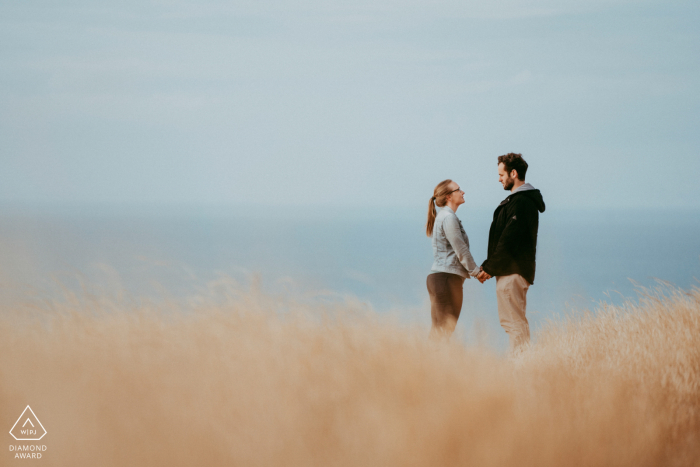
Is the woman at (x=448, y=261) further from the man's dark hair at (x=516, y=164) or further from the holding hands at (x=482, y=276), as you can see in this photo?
the man's dark hair at (x=516, y=164)

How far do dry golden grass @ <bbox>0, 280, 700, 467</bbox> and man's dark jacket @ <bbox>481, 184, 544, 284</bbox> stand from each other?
1091 mm

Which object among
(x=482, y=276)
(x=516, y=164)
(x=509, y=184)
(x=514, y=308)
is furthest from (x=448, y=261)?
(x=516, y=164)

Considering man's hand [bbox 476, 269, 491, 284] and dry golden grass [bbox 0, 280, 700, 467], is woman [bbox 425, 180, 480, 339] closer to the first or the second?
man's hand [bbox 476, 269, 491, 284]

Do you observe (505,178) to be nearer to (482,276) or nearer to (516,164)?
A: (516,164)

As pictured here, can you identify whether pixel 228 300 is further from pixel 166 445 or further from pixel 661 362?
pixel 661 362

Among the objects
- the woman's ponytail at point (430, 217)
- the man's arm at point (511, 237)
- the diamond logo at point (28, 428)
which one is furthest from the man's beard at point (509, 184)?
the diamond logo at point (28, 428)

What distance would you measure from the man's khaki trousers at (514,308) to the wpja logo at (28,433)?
12.6 feet

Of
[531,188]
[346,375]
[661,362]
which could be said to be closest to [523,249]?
[531,188]

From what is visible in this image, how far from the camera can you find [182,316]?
402 cm

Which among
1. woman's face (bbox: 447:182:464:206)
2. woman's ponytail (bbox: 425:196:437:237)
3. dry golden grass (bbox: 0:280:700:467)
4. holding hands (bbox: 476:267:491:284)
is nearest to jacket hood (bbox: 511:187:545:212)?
woman's face (bbox: 447:182:464:206)

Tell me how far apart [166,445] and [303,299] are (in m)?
1.52

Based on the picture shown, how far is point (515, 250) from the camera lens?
489cm

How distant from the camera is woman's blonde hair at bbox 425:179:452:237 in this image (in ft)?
17.5

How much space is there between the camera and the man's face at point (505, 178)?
506cm
